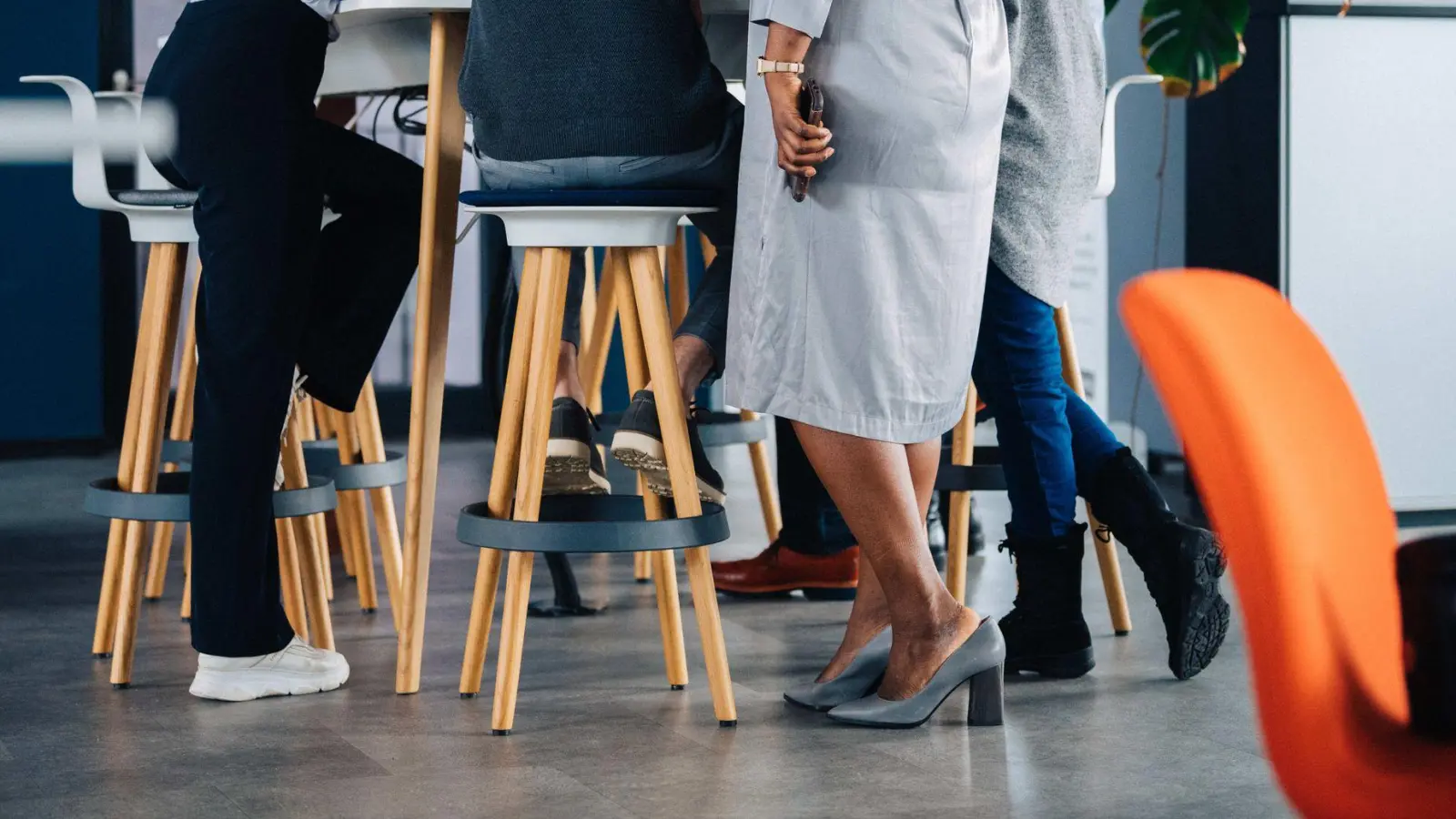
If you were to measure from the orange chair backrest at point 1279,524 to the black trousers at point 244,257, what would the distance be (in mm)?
1320

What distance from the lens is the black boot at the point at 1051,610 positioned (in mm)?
2176

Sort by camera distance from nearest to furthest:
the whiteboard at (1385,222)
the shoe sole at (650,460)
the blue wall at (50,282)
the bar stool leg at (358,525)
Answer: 1. the shoe sole at (650,460)
2. the bar stool leg at (358,525)
3. the whiteboard at (1385,222)
4. the blue wall at (50,282)

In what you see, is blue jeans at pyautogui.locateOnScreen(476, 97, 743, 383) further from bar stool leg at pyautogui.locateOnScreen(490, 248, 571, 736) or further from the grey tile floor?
the grey tile floor

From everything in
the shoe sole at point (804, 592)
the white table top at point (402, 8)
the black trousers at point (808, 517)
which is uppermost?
the white table top at point (402, 8)

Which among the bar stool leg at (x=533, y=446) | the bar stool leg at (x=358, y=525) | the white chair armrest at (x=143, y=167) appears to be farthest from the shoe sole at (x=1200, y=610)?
the white chair armrest at (x=143, y=167)

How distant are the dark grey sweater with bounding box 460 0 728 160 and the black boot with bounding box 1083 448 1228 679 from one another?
750 millimetres

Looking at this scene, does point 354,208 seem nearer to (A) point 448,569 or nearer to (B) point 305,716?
(B) point 305,716

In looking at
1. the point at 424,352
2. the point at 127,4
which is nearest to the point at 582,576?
the point at 424,352

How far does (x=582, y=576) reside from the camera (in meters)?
3.04

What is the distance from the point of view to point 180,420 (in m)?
2.61

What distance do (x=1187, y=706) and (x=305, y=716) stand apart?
1092 mm

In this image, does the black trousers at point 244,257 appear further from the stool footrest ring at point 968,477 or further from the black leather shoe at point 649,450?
the stool footrest ring at point 968,477

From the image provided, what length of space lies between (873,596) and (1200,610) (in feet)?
1.35

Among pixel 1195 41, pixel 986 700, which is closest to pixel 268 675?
pixel 986 700
